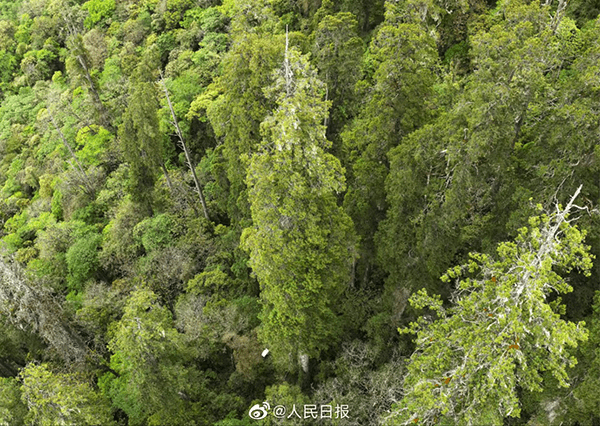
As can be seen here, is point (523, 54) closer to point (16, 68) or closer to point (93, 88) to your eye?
point (93, 88)

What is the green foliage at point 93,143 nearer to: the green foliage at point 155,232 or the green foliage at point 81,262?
the green foliage at point 81,262

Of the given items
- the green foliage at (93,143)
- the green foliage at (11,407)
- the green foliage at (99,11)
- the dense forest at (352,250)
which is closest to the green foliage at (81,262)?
the dense forest at (352,250)

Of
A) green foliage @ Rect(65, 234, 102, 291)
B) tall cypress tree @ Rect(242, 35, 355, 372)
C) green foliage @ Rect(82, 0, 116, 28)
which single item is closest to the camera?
tall cypress tree @ Rect(242, 35, 355, 372)

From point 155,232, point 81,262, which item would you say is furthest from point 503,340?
point 81,262

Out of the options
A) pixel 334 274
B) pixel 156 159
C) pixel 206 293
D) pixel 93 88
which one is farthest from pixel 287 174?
pixel 93 88

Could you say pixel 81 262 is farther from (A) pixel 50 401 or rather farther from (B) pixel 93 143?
(A) pixel 50 401

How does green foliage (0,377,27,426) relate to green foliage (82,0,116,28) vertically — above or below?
below

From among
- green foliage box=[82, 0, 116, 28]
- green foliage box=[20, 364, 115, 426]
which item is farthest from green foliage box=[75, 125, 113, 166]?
green foliage box=[20, 364, 115, 426]

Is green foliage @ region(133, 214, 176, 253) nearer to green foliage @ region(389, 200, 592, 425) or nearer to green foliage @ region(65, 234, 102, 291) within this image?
green foliage @ region(65, 234, 102, 291)
